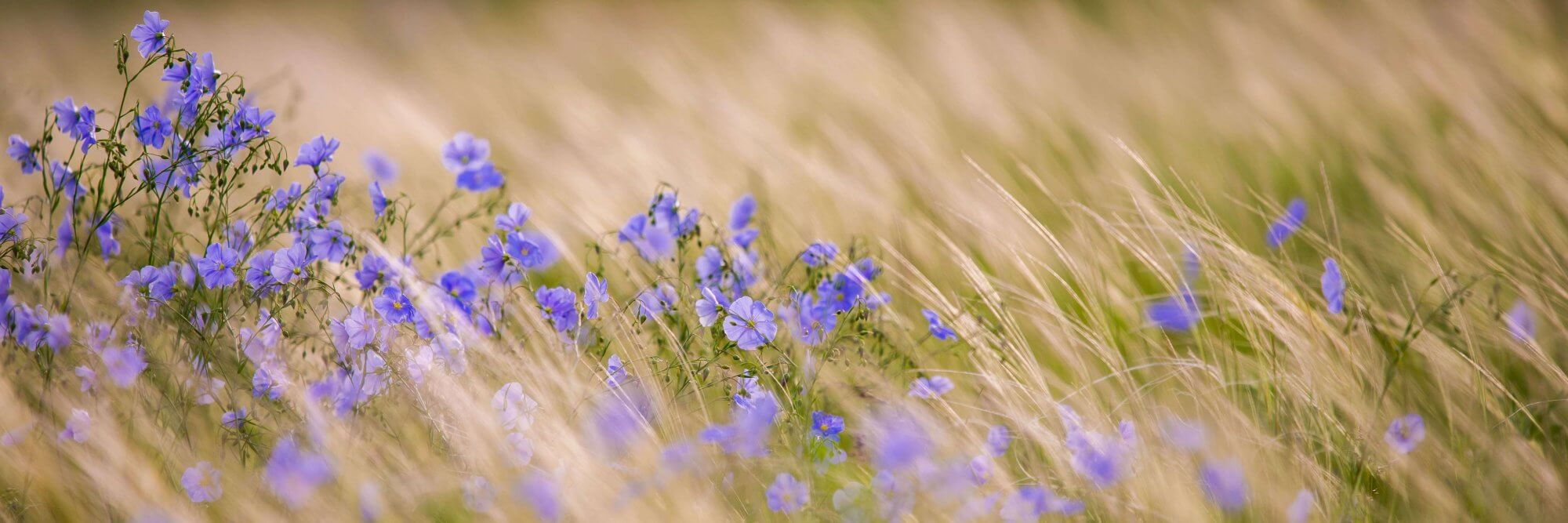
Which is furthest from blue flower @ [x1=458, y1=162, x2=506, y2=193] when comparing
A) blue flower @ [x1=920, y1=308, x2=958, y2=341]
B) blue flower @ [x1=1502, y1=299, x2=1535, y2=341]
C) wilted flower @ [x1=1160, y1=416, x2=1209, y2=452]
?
blue flower @ [x1=1502, y1=299, x2=1535, y2=341]

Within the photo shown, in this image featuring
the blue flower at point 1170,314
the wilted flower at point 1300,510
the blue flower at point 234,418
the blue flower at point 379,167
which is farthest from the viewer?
the blue flower at point 379,167

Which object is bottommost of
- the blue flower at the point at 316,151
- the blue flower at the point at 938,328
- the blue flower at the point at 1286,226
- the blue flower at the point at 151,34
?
the blue flower at the point at 1286,226

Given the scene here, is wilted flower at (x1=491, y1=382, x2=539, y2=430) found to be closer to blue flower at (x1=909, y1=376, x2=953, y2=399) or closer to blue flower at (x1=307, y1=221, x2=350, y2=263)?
blue flower at (x1=307, y1=221, x2=350, y2=263)

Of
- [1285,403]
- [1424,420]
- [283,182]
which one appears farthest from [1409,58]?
[283,182]

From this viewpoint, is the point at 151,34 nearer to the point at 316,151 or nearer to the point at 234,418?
the point at 316,151

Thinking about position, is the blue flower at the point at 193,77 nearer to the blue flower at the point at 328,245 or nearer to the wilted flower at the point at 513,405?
the blue flower at the point at 328,245

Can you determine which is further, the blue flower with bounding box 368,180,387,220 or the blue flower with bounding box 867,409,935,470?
the blue flower with bounding box 368,180,387,220

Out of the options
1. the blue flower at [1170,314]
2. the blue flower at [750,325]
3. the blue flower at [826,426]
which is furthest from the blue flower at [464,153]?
the blue flower at [1170,314]
